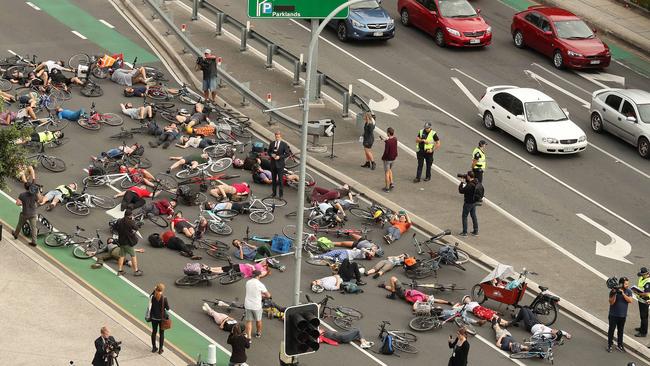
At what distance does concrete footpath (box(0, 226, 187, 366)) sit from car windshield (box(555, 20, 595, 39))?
22.2m

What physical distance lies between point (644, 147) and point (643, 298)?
11441 millimetres

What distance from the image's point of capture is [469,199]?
32.4m

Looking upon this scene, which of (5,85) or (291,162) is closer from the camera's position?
(291,162)

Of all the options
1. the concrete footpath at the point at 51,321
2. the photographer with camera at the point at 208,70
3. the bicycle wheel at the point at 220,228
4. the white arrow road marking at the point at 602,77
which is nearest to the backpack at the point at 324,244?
the bicycle wheel at the point at 220,228

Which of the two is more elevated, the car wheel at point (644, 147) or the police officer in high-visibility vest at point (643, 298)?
Answer: the police officer in high-visibility vest at point (643, 298)

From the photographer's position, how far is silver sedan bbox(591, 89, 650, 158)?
3928cm

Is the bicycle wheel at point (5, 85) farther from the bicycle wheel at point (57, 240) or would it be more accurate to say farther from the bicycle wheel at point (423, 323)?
the bicycle wheel at point (423, 323)

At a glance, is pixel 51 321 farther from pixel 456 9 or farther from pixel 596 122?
pixel 456 9

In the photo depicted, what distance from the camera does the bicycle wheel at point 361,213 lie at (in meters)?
32.9

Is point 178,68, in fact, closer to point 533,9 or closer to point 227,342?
point 533,9

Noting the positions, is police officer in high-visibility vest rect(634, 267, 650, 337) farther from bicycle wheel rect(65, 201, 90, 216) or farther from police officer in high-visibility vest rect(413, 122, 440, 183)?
bicycle wheel rect(65, 201, 90, 216)

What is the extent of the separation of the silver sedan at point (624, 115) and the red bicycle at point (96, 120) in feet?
47.4

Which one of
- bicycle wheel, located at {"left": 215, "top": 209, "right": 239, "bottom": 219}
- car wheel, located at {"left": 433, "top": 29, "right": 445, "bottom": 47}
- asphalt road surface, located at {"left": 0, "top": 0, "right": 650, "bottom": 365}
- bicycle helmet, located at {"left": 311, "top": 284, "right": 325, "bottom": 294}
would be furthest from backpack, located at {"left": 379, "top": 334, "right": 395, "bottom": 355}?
car wheel, located at {"left": 433, "top": 29, "right": 445, "bottom": 47}

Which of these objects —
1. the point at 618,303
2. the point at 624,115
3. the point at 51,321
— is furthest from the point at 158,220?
the point at 624,115
